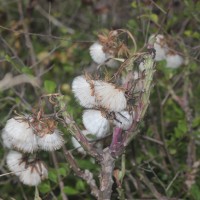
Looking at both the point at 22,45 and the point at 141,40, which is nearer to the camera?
the point at 141,40

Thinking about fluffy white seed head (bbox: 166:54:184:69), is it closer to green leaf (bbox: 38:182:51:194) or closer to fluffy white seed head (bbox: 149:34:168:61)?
fluffy white seed head (bbox: 149:34:168:61)

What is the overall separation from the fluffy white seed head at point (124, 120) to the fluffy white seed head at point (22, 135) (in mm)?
241

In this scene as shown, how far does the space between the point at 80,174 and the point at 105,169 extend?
104 mm

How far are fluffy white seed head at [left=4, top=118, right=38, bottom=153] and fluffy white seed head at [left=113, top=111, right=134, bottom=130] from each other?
0.79 ft

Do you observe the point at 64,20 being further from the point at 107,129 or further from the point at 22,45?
the point at 107,129

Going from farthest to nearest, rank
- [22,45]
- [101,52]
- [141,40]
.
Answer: [22,45] < [141,40] < [101,52]

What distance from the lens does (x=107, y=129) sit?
1.48 meters

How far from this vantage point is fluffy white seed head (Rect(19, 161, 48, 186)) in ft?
5.27

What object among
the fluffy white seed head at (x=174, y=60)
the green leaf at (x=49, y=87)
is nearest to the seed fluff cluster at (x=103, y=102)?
the green leaf at (x=49, y=87)

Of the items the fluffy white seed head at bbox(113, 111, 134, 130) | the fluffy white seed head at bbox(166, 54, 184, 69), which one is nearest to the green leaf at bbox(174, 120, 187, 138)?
the fluffy white seed head at bbox(166, 54, 184, 69)

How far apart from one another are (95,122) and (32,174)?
326 millimetres

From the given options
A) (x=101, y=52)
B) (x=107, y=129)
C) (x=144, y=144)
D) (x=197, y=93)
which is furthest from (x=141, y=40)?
(x=107, y=129)

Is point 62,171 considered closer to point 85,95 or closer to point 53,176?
point 53,176

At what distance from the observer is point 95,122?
142cm
